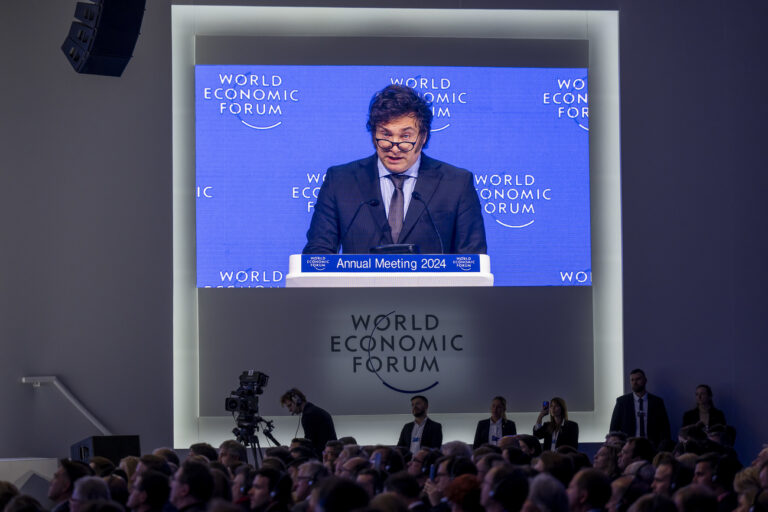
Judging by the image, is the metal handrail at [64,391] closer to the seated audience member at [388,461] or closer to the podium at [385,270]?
the podium at [385,270]

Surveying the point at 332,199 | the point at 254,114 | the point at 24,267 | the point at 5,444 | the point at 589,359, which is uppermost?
the point at 254,114

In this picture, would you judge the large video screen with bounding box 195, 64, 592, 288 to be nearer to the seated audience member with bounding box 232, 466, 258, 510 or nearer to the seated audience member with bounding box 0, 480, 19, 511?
the seated audience member with bounding box 232, 466, 258, 510

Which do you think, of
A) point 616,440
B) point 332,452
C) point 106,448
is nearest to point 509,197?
point 616,440

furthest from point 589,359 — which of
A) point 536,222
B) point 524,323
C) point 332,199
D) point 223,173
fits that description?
point 223,173

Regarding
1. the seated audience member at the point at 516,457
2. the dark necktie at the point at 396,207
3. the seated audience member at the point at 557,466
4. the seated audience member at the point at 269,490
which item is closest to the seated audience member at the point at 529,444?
the seated audience member at the point at 516,457

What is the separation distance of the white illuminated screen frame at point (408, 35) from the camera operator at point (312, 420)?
100 cm

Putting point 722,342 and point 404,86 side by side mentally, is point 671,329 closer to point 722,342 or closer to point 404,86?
point 722,342

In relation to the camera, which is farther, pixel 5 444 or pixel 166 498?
pixel 5 444

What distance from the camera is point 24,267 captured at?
9.92 m

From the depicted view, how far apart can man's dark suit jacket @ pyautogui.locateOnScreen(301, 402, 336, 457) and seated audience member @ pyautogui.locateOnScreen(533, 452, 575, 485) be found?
3.67 m

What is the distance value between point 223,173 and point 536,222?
294 cm

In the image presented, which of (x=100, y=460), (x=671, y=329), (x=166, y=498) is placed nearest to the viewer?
(x=166, y=498)

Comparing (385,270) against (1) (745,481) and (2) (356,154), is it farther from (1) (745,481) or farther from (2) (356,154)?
(1) (745,481)

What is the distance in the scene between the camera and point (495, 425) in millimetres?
9398
